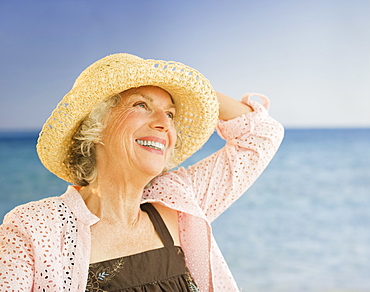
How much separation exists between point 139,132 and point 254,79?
22.4 ft

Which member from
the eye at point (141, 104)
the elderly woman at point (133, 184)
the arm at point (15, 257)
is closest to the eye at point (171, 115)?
the elderly woman at point (133, 184)

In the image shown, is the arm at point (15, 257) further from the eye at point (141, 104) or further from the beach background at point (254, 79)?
the beach background at point (254, 79)

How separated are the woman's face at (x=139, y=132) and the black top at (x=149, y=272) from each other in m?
0.25

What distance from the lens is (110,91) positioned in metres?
1.86

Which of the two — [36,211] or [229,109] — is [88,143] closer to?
[36,211]

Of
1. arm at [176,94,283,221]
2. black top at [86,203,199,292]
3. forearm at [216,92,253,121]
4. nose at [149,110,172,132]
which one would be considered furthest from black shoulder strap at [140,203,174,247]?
forearm at [216,92,253,121]

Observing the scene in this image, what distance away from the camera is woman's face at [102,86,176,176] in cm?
188

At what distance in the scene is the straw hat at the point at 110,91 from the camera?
1.82 m

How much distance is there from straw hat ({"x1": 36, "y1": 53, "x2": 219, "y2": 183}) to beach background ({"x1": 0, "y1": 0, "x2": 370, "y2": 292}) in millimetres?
4463

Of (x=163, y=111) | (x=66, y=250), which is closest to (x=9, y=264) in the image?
(x=66, y=250)

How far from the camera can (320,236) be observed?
28.1ft

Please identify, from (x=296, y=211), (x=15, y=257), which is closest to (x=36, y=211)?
(x=15, y=257)

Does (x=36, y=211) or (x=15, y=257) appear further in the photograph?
(x=36, y=211)

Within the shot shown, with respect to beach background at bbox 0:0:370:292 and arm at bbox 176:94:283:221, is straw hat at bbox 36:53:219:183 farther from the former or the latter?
beach background at bbox 0:0:370:292
